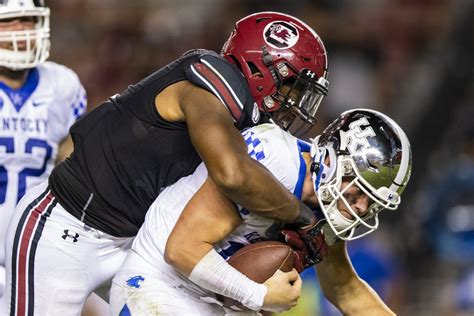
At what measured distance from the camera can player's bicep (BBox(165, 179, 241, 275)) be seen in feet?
13.0

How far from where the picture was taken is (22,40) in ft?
17.4

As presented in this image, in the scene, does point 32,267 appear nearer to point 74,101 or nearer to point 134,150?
point 134,150

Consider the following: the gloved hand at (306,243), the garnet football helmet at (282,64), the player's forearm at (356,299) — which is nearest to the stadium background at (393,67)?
the player's forearm at (356,299)

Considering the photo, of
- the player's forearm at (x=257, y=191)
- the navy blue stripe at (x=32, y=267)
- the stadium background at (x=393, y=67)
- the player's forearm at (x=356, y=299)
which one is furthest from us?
the stadium background at (x=393, y=67)

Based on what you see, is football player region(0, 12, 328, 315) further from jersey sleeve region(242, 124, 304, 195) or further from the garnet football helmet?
jersey sleeve region(242, 124, 304, 195)

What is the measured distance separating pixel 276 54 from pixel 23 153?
1471 mm

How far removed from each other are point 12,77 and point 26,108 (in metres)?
0.16

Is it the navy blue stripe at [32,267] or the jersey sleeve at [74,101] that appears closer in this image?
the navy blue stripe at [32,267]

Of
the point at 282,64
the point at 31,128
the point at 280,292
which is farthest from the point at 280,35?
the point at 31,128

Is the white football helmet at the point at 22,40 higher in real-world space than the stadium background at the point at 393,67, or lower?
higher

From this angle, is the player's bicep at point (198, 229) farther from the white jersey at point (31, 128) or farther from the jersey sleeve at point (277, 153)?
the white jersey at point (31, 128)

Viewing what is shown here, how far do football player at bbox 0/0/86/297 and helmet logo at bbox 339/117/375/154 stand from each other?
1.73 metres

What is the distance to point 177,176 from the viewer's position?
14.2ft

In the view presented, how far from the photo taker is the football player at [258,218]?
156 inches
